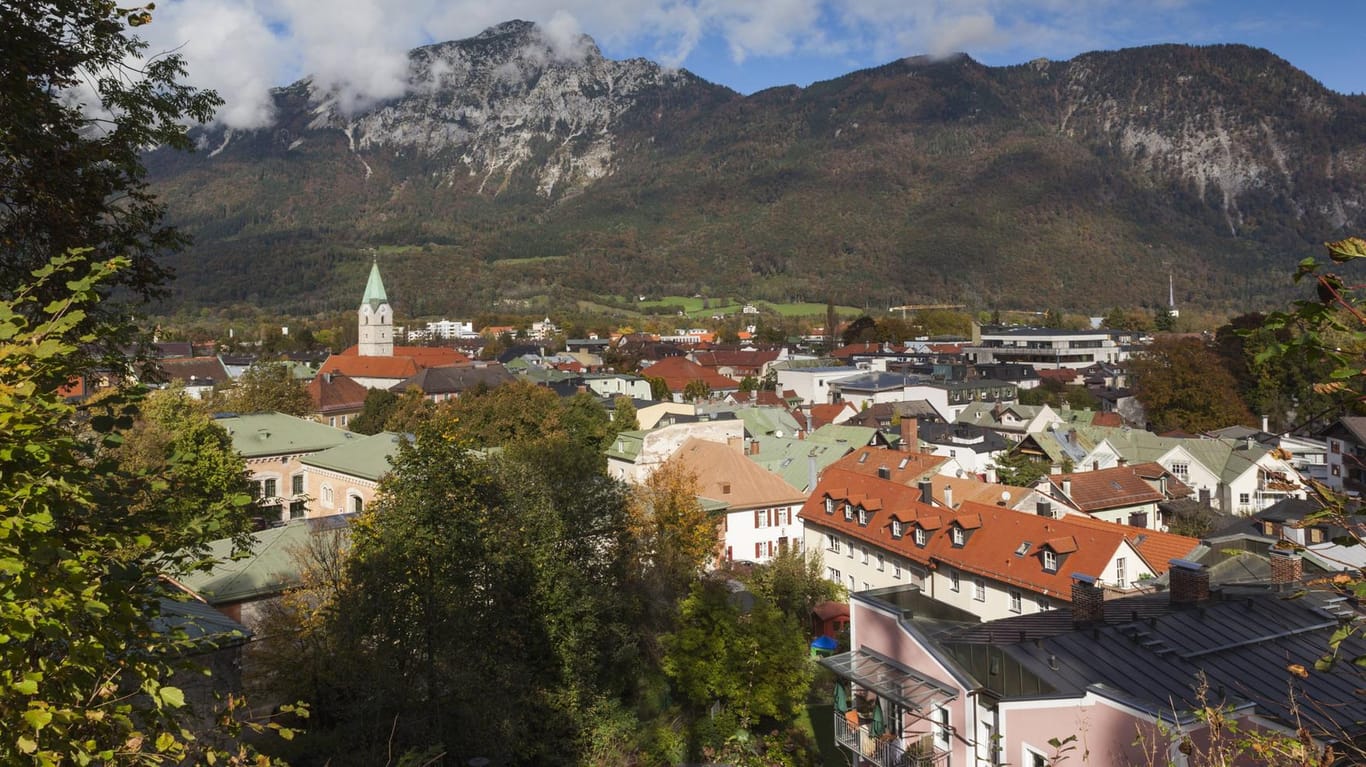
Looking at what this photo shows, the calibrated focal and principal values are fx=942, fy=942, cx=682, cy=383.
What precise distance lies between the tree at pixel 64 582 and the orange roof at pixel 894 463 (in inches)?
1225

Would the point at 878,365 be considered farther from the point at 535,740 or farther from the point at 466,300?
the point at 466,300

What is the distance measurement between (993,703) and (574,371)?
81.2 metres

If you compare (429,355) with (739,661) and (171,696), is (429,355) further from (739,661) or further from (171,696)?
(171,696)

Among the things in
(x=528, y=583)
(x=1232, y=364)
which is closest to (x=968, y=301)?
(x=1232, y=364)

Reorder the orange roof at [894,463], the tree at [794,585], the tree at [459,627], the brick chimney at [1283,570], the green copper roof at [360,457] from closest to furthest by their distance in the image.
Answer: the brick chimney at [1283,570] < the tree at [459,627] < the tree at [794,585] < the orange roof at [894,463] < the green copper roof at [360,457]

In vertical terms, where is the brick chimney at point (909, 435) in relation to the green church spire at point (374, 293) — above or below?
below

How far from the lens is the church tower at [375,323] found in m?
105

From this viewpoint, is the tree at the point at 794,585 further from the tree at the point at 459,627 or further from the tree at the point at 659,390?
the tree at the point at 659,390

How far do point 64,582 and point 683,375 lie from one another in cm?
8094

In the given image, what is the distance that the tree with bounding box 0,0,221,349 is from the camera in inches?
284

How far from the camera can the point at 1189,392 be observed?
181 feet

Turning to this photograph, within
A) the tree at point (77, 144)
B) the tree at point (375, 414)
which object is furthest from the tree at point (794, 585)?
the tree at point (375, 414)

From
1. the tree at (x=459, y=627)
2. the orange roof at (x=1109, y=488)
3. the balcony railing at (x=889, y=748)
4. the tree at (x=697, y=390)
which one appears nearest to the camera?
the balcony railing at (x=889, y=748)

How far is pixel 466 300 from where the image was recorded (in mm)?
193750
